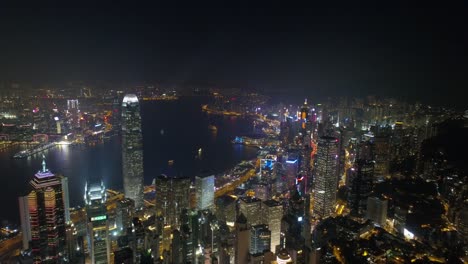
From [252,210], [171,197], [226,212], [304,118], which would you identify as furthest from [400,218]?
[304,118]

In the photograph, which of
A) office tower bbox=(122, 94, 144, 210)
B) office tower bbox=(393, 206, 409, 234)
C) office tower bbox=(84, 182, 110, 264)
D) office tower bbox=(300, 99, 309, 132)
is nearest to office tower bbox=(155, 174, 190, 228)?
office tower bbox=(122, 94, 144, 210)

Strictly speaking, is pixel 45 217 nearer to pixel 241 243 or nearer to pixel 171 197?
pixel 171 197

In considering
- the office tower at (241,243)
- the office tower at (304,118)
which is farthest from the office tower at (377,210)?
the office tower at (304,118)

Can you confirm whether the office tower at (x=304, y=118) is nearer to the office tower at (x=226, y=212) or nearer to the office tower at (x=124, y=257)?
the office tower at (x=226, y=212)

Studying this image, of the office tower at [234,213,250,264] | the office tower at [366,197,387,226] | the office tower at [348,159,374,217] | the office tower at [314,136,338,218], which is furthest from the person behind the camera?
the office tower at [314,136,338,218]

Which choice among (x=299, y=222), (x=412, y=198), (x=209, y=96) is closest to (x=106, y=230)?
(x=299, y=222)

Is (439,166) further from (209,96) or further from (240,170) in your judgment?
(209,96)

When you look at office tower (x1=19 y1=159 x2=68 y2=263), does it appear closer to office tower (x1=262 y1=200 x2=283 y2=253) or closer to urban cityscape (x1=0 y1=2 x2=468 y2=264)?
urban cityscape (x1=0 y1=2 x2=468 y2=264)
